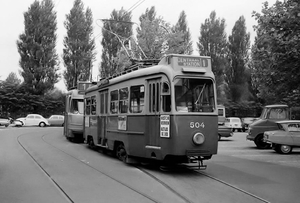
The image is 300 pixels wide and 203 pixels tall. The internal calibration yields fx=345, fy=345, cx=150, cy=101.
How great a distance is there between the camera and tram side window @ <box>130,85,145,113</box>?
404 inches

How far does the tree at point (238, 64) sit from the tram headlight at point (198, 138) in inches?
1780

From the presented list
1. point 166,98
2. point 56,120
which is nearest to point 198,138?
point 166,98

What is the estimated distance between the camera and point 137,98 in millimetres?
10531

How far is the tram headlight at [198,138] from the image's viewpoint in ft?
29.3

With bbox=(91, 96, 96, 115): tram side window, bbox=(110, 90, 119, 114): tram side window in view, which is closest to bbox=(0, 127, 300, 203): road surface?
bbox=(110, 90, 119, 114): tram side window

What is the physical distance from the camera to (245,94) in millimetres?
53094

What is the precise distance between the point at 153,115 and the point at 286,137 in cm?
873

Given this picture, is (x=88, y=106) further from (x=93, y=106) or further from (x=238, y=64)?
(x=238, y=64)

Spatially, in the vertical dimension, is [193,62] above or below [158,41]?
below

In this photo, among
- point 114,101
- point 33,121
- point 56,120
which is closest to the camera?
point 114,101

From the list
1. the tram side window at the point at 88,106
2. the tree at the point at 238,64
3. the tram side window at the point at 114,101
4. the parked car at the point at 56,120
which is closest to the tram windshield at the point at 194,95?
the tram side window at the point at 114,101

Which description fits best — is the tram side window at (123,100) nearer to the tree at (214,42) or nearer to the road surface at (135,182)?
the road surface at (135,182)

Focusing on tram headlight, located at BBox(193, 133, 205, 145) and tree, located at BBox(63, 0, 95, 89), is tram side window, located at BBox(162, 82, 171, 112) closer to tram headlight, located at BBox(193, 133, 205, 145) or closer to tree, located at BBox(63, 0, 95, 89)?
tram headlight, located at BBox(193, 133, 205, 145)

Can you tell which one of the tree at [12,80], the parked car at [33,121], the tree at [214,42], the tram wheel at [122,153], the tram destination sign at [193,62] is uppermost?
the tree at [214,42]
